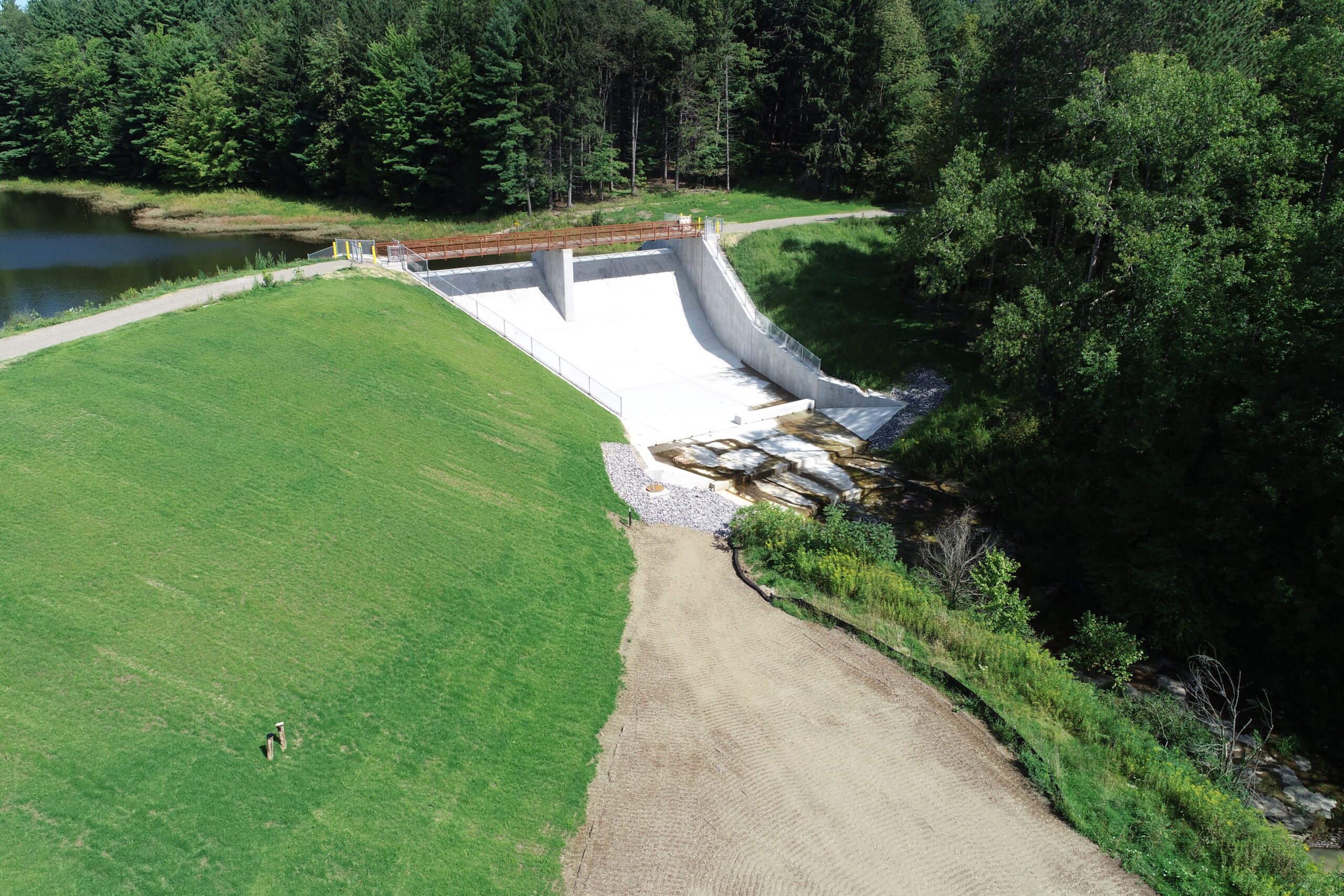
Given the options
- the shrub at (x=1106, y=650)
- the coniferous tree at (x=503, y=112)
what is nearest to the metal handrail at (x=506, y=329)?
the shrub at (x=1106, y=650)

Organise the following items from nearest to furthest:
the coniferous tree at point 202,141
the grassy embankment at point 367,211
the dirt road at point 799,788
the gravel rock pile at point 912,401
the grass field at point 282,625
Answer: the grass field at point 282,625 → the dirt road at point 799,788 → the gravel rock pile at point 912,401 → the grassy embankment at point 367,211 → the coniferous tree at point 202,141

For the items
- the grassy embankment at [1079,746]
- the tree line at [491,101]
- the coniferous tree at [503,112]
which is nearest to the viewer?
the grassy embankment at [1079,746]

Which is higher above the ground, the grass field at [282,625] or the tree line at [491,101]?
the tree line at [491,101]

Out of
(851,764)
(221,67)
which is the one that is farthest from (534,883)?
(221,67)

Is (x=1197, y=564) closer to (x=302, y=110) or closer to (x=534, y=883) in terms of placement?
(x=534, y=883)

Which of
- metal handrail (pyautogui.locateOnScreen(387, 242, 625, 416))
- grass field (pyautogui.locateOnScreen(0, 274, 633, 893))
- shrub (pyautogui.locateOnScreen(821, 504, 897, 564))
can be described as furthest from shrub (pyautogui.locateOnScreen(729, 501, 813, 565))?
metal handrail (pyautogui.locateOnScreen(387, 242, 625, 416))

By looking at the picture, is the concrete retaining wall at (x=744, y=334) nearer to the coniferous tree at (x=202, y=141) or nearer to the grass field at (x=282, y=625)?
the grass field at (x=282, y=625)
